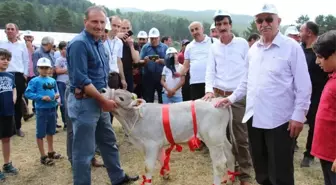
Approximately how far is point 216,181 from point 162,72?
389 cm

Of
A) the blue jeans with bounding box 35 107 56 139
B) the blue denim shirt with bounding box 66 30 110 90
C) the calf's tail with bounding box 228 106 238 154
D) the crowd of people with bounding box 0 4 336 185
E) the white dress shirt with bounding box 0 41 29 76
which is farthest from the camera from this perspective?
the white dress shirt with bounding box 0 41 29 76

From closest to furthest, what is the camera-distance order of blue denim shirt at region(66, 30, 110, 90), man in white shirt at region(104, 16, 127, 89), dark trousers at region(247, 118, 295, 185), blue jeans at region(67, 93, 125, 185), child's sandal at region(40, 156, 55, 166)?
dark trousers at region(247, 118, 295, 185) < blue denim shirt at region(66, 30, 110, 90) < blue jeans at region(67, 93, 125, 185) < child's sandal at region(40, 156, 55, 166) < man in white shirt at region(104, 16, 127, 89)

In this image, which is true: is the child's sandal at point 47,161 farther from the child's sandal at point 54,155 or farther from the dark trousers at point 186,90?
the dark trousers at point 186,90

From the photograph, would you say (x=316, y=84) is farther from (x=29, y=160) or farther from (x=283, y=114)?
(x=29, y=160)

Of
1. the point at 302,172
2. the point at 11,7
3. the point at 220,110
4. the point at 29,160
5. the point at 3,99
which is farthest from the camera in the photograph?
the point at 11,7

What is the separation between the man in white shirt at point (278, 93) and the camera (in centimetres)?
327

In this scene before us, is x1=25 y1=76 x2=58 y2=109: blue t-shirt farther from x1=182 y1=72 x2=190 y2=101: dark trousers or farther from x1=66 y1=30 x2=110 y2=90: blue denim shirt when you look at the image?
x1=182 y1=72 x2=190 y2=101: dark trousers

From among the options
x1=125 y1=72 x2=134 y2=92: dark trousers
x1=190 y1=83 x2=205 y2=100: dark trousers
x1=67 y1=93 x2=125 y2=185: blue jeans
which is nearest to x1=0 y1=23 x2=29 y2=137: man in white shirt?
x1=125 y1=72 x2=134 y2=92: dark trousers

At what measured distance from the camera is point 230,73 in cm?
464

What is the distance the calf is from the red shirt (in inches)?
61.3

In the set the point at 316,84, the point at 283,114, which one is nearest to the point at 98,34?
the point at 283,114

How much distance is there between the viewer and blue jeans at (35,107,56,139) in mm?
5648

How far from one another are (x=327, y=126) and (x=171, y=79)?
5.03 m

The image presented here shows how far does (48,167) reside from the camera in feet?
18.8
